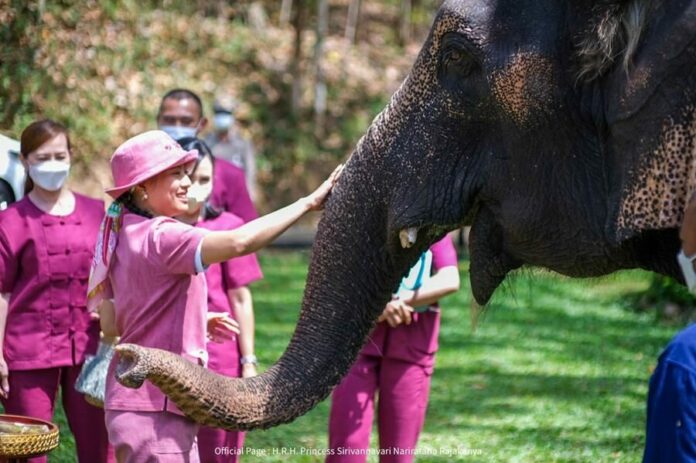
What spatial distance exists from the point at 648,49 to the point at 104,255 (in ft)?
7.21

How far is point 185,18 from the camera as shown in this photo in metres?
20.9

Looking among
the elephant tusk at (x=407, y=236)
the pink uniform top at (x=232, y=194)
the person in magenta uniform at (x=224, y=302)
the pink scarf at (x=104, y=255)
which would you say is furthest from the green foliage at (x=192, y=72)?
the elephant tusk at (x=407, y=236)

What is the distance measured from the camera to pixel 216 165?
7148mm

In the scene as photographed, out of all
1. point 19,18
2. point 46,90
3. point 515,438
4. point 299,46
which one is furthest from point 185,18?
point 515,438

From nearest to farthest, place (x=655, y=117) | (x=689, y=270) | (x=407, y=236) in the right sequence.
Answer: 1. (x=689, y=270)
2. (x=655, y=117)
3. (x=407, y=236)

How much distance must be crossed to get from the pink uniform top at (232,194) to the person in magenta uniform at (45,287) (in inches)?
53.9

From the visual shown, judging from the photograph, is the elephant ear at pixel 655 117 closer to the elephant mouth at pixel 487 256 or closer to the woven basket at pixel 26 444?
the elephant mouth at pixel 487 256

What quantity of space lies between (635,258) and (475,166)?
1.85ft

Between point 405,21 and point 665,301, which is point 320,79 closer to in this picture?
point 405,21

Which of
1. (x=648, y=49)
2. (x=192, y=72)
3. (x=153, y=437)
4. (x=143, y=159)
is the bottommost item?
(x=153, y=437)

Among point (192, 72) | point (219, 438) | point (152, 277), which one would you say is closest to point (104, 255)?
point (152, 277)

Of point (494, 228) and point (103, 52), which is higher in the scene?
point (103, 52)

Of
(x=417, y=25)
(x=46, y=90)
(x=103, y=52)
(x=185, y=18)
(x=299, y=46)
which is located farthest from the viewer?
(x=417, y=25)

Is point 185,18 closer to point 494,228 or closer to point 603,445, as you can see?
point 603,445
